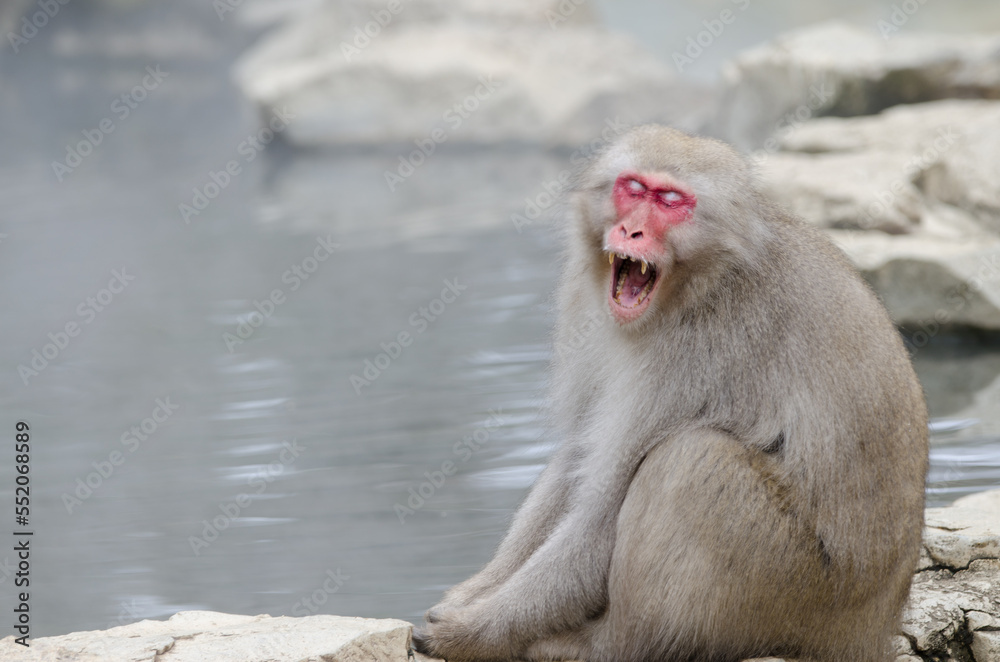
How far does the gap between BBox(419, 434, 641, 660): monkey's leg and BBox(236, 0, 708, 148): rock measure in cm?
1396

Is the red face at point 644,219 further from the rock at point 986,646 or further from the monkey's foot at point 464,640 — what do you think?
the rock at point 986,646

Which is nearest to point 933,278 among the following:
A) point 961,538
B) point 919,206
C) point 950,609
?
point 919,206

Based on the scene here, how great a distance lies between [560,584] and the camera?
2.79 metres

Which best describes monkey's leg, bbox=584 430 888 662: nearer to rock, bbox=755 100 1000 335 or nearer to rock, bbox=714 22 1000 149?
rock, bbox=755 100 1000 335

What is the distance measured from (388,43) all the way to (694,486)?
1713cm

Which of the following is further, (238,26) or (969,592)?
(238,26)

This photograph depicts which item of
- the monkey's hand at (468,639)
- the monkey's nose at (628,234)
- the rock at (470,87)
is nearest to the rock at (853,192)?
the monkey's nose at (628,234)

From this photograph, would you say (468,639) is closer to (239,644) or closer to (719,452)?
(239,644)

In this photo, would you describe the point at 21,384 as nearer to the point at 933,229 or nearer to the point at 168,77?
the point at 933,229

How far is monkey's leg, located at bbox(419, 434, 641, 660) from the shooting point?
8.99ft

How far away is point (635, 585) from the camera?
2.62 m

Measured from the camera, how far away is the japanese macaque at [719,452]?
2572 mm

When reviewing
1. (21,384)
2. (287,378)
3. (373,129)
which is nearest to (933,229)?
(287,378)

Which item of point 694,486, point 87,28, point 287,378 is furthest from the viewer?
point 87,28
